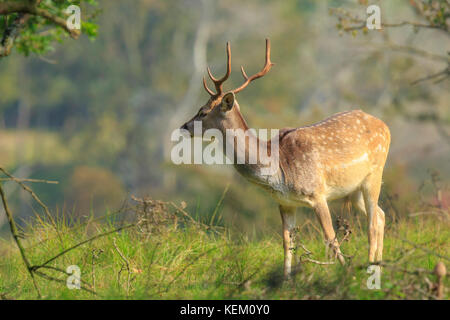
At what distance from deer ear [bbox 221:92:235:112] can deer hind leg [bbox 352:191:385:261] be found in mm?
1811

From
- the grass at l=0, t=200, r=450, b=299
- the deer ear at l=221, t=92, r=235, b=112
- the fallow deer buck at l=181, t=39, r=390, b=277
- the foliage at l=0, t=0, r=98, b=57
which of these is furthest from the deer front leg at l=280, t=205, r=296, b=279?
the foliage at l=0, t=0, r=98, b=57

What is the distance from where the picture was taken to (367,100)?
1170 inches

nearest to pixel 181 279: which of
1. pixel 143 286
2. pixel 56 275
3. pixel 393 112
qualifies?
pixel 143 286

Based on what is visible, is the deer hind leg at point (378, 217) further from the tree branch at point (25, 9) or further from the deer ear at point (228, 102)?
the tree branch at point (25, 9)

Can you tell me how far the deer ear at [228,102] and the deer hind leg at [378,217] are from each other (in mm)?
1811

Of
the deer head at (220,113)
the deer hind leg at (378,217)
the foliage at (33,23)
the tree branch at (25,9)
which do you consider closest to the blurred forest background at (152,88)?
the foliage at (33,23)

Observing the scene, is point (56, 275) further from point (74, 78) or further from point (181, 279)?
point (74, 78)

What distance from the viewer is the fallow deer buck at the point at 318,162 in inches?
242

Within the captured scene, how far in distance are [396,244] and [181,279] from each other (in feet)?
7.91

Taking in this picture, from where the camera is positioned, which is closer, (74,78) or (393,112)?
(393,112)

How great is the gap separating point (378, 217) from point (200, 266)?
198 centimetres

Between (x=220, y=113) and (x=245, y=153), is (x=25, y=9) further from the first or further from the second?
(x=245, y=153)

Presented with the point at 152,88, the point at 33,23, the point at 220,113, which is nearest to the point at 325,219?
the point at 220,113

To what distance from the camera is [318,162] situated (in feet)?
20.6
